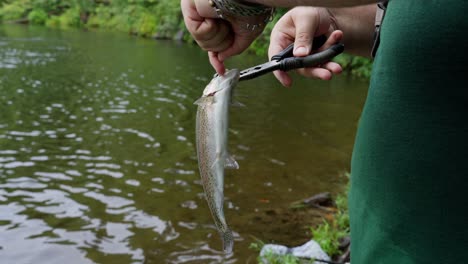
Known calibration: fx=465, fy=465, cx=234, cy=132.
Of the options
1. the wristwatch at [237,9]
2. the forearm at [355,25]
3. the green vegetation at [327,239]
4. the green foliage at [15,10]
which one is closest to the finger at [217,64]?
the wristwatch at [237,9]

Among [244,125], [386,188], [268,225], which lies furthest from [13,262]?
[244,125]

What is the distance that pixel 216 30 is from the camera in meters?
Result: 1.56

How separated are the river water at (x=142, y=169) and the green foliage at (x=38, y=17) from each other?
41.4 meters

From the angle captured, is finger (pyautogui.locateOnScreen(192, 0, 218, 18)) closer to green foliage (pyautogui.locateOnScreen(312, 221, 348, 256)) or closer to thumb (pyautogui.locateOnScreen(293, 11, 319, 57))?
thumb (pyautogui.locateOnScreen(293, 11, 319, 57))

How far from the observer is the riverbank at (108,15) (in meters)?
44.9

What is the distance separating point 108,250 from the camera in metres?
5.57

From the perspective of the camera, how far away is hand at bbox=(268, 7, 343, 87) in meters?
1.54

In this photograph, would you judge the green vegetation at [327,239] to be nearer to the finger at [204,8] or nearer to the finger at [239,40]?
the finger at [239,40]

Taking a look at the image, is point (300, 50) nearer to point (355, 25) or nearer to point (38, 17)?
point (355, 25)

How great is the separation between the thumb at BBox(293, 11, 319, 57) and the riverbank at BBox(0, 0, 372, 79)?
131 feet

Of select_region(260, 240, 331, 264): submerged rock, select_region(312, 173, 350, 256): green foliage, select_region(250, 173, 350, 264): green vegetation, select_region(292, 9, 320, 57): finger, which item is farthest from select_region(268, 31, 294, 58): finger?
select_region(312, 173, 350, 256): green foliage

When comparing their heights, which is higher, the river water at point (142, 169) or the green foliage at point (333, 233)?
the green foliage at point (333, 233)

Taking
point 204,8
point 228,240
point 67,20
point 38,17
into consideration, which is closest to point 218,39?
point 204,8

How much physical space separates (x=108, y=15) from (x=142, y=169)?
5394 cm
